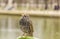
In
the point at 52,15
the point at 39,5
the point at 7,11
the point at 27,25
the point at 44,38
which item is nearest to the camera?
the point at 27,25

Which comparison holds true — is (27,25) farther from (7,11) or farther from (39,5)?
(39,5)

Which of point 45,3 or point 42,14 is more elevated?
point 45,3

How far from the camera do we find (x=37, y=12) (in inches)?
319

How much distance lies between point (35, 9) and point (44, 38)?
5.32 meters

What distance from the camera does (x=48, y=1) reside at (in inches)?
356

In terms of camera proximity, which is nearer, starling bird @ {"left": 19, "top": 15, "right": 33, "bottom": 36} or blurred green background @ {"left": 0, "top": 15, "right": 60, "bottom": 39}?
starling bird @ {"left": 19, "top": 15, "right": 33, "bottom": 36}

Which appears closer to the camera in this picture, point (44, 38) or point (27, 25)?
point (27, 25)

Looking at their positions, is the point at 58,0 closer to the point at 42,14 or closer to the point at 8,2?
the point at 42,14

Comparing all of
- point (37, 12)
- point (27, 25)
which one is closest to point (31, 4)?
point (37, 12)

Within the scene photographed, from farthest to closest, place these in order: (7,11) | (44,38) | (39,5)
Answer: (39,5), (7,11), (44,38)

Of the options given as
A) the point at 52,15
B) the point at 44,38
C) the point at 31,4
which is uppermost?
the point at 31,4

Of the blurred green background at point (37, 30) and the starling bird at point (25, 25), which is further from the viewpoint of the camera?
the blurred green background at point (37, 30)

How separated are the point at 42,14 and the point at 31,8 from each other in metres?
1.03

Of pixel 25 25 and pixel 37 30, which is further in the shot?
pixel 37 30
